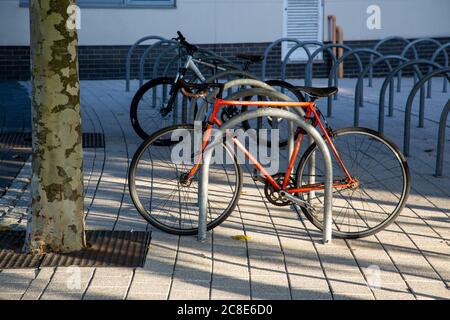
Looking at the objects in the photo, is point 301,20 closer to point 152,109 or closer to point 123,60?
point 123,60

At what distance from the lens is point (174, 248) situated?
598 centimetres

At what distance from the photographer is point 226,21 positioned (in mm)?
17125

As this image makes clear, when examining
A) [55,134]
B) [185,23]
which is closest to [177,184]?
[55,134]

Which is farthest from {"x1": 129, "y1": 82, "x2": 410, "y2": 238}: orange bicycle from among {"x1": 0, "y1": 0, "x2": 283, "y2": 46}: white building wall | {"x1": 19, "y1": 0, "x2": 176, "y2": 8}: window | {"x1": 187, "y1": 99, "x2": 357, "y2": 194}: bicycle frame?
{"x1": 19, "y1": 0, "x2": 176, "y2": 8}: window

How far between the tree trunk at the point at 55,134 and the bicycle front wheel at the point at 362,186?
4.70 ft

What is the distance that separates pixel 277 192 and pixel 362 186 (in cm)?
164

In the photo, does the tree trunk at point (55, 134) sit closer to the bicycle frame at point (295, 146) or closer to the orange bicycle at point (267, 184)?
the orange bicycle at point (267, 184)

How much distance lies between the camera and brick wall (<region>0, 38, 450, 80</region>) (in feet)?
53.5

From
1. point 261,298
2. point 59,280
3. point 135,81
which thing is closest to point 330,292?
point 261,298

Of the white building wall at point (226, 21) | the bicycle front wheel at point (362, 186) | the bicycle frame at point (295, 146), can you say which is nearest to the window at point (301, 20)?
the white building wall at point (226, 21)

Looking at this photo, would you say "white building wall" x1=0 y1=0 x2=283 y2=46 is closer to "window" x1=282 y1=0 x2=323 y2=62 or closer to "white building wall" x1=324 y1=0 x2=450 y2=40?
"window" x1=282 y1=0 x2=323 y2=62

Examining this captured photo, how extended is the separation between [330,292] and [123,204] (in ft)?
7.70

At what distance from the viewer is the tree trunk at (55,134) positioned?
222 inches
